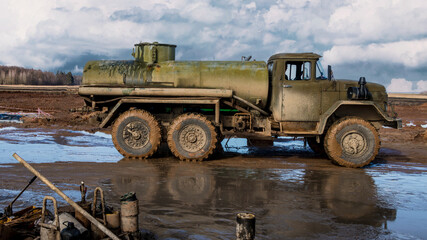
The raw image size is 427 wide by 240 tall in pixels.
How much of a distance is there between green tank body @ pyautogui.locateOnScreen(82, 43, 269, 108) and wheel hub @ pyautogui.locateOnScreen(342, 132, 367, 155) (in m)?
2.37

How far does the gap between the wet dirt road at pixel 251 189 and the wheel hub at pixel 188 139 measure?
1.67 feet

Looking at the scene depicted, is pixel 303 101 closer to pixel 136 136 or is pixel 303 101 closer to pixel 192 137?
pixel 192 137

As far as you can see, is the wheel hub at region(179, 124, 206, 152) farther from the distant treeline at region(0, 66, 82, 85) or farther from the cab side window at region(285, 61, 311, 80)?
the distant treeline at region(0, 66, 82, 85)

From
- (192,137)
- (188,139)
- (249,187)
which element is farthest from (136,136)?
(249,187)

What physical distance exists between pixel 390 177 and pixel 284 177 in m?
2.41

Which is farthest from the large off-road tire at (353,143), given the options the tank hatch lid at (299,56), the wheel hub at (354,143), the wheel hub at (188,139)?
the wheel hub at (188,139)

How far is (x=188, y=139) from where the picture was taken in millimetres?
10508

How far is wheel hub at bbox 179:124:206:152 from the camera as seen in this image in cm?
1052

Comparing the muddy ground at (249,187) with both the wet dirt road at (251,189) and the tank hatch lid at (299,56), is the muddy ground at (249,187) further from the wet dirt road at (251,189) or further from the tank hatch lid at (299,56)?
the tank hatch lid at (299,56)

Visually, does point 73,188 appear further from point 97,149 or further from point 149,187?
point 97,149

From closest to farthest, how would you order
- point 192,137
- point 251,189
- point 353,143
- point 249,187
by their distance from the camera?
point 251,189, point 249,187, point 353,143, point 192,137

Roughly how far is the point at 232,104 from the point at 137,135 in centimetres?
272

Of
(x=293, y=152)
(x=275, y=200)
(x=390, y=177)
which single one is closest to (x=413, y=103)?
(x=293, y=152)

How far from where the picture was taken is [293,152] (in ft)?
40.8
